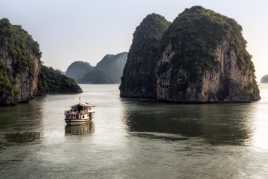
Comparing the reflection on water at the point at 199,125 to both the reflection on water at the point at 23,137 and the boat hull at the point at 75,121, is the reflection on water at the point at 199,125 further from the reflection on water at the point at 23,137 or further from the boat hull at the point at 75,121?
the reflection on water at the point at 23,137

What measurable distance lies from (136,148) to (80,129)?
25108mm

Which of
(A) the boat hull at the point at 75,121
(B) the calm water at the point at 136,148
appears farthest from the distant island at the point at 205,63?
(A) the boat hull at the point at 75,121

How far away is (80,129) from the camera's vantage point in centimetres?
8375

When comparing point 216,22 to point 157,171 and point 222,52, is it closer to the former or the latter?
point 222,52

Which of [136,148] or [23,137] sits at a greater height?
[23,137]

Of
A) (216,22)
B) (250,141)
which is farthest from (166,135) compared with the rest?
(216,22)

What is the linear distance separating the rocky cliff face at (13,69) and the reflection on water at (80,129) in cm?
5406

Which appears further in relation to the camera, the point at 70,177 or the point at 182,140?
the point at 182,140

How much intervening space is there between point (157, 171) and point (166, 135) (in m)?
26.1

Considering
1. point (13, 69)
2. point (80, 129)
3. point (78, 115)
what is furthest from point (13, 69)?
point (80, 129)

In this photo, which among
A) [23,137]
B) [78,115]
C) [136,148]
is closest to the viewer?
[136,148]

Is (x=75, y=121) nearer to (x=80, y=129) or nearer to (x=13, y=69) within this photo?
(x=80, y=129)

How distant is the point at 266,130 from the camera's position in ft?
267

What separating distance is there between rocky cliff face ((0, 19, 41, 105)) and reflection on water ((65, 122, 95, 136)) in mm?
Result: 54060
